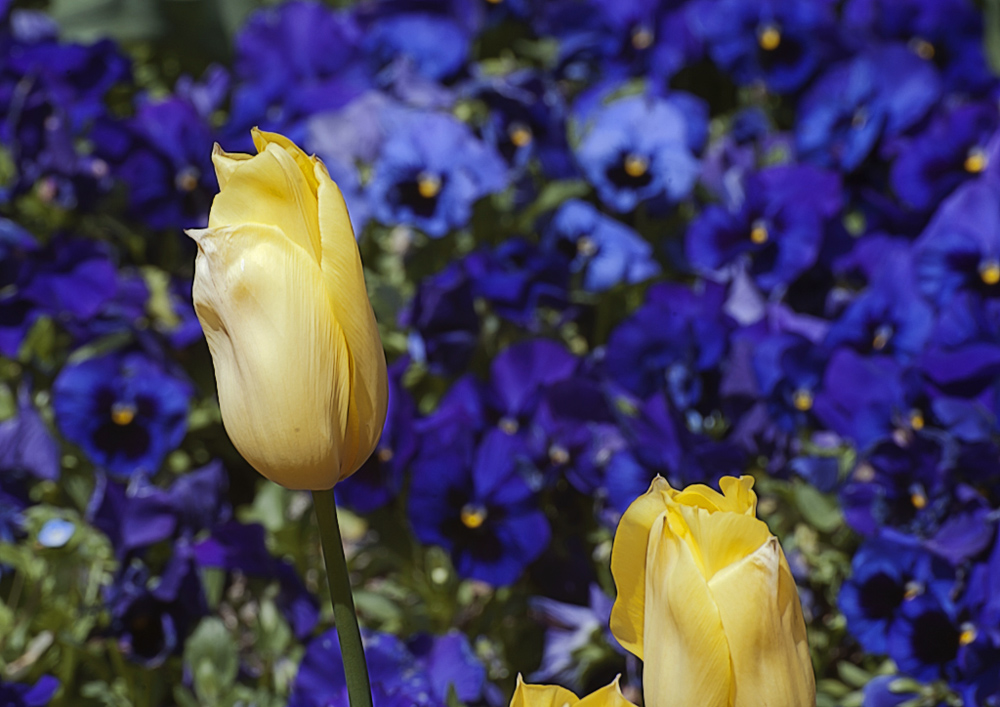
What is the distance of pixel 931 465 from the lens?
2.77ft

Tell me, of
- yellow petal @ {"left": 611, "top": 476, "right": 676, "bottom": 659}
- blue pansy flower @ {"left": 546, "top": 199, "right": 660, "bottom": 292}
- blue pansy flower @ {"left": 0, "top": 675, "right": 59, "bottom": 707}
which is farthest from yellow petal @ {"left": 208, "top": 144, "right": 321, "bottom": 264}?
→ blue pansy flower @ {"left": 546, "top": 199, "right": 660, "bottom": 292}

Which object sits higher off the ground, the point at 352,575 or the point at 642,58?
the point at 642,58

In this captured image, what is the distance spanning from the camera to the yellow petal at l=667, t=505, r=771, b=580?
0.37 m

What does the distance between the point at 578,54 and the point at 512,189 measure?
354 millimetres

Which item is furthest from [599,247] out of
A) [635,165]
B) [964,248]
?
[964,248]

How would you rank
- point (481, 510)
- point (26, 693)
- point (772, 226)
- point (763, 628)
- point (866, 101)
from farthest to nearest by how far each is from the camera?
point (866, 101)
point (772, 226)
point (481, 510)
point (26, 693)
point (763, 628)

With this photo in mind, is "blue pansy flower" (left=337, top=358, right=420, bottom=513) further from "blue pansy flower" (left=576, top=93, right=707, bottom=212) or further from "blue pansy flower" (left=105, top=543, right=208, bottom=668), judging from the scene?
"blue pansy flower" (left=576, top=93, right=707, bottom=212)

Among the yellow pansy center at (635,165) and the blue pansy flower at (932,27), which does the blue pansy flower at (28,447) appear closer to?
the yellow pansy center at (635,165)

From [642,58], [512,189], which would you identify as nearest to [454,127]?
[512,189]

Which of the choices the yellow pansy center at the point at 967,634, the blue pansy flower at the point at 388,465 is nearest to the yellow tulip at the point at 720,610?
the yellow pansy center at the point at 967,634

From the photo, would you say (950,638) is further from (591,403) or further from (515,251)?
(515,251)

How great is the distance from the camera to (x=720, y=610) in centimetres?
37

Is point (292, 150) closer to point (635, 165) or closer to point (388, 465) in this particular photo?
point (388, 465)

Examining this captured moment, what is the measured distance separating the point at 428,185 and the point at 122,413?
0.40 metres
